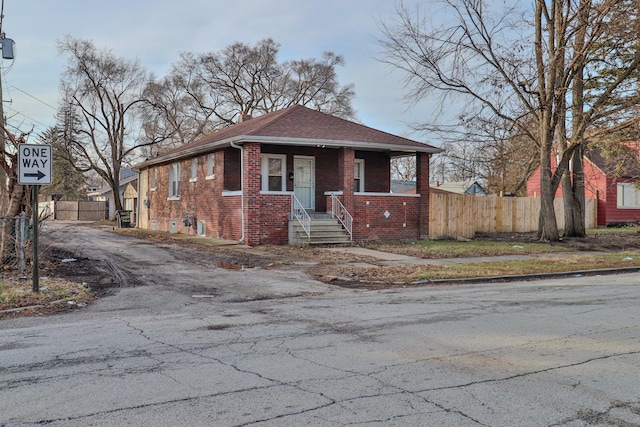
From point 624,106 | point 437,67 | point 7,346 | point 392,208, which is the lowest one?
point 7,346

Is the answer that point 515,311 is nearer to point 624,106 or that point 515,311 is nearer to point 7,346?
point 7,346

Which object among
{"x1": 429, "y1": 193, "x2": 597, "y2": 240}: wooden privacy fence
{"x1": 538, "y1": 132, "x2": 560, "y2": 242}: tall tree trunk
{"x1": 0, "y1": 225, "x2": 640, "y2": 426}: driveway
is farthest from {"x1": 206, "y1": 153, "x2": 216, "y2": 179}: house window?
{"x1": 538, "y1": 132, "x2": 560, "y2": 242}: tall tree trunk

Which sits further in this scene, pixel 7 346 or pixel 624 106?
pixel 624 106

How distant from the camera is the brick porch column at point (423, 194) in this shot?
2233 centimetres

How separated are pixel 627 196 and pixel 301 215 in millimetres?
27916

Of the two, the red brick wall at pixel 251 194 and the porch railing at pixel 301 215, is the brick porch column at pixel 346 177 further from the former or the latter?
the red brick wall at pixel 251 194

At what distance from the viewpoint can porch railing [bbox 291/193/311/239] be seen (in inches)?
749

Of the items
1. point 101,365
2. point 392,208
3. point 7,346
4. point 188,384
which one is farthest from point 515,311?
point 392,208

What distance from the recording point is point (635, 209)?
121 ft

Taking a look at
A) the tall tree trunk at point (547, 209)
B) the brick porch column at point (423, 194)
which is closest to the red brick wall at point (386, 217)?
the brick porch column at point (423, 194)

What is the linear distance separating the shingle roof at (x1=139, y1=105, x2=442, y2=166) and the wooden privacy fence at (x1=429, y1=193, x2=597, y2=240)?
289 centimetres

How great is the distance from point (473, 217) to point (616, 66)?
28.2 feet

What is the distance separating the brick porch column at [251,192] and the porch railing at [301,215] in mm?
1397

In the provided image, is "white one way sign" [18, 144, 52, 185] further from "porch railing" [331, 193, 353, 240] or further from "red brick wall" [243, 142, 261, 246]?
"porch railing" [331, 193, 353, 240]
